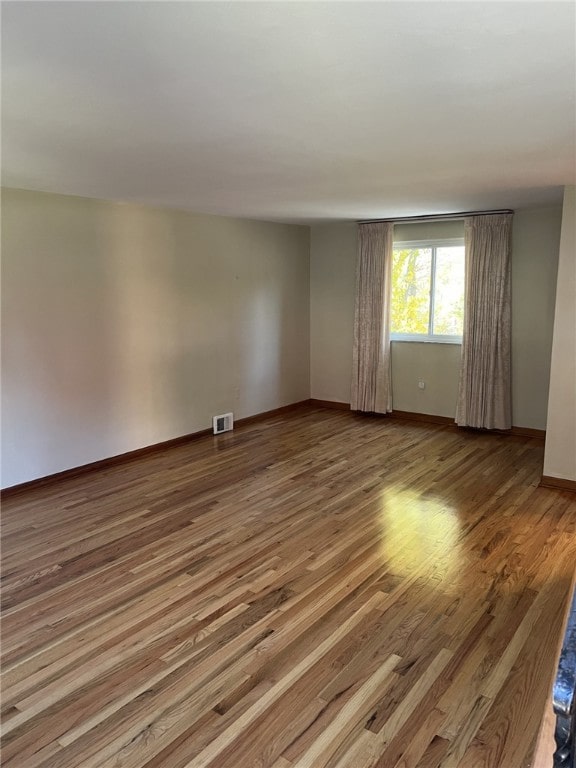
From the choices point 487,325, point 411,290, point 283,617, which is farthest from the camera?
point 411,290

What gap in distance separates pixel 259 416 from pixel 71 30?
5252 millimetres

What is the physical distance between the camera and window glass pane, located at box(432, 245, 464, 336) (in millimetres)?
6023

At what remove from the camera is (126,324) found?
16.1ft

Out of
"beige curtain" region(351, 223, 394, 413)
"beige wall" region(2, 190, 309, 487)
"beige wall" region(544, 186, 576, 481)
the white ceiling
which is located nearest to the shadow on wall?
"beige wall" region(2, 190, 309, 487)

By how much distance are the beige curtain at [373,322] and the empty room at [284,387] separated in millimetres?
41

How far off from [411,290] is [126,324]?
3.37 m

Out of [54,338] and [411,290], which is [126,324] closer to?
[54,338]

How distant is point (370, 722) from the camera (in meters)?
1.99

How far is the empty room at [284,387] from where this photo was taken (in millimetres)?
1791

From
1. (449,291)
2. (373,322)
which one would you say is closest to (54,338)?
(373,322)

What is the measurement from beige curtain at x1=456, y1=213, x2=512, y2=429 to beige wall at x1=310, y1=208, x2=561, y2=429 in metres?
0.14

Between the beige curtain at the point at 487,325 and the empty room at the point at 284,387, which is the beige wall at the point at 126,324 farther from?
the beige curtain at the point at 487,325

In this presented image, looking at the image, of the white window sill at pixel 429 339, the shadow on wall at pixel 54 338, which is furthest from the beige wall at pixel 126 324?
the white window sill at pixel 429 339

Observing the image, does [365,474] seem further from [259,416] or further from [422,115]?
Answer: [422,115]
